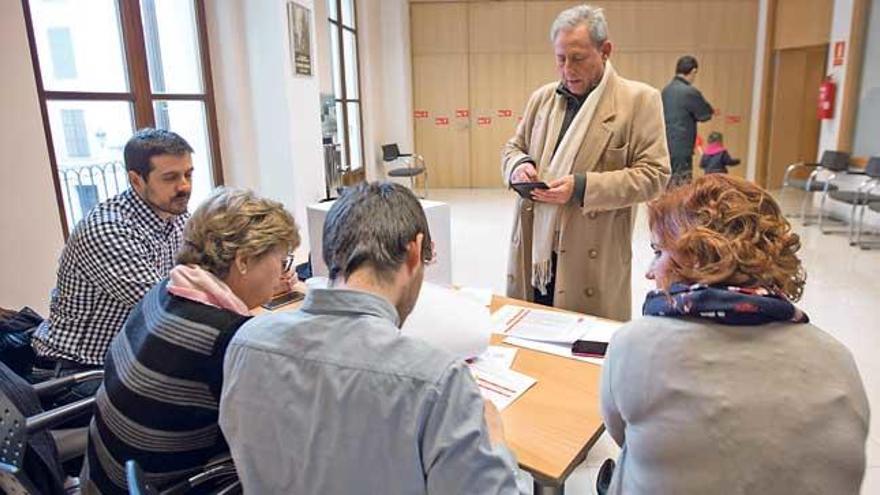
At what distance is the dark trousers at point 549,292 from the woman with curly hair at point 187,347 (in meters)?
1.09

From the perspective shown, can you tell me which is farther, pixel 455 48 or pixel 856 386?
pixel 455 48

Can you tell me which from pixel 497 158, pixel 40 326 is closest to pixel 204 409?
pixel 40 326

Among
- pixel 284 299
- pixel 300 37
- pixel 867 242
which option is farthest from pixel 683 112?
pixel 284 299

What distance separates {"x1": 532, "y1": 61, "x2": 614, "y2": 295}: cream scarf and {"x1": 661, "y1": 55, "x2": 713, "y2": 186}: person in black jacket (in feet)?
11.1

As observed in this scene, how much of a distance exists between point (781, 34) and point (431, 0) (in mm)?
4906

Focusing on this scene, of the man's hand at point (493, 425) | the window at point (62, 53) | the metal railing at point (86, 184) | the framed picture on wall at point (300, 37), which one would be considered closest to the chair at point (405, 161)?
the framed picture on wall at point (300, 37)

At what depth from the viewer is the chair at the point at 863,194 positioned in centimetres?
527

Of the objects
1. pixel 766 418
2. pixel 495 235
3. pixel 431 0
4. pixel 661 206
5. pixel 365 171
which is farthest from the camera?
pixel 431 0

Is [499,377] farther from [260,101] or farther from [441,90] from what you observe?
[441,90]

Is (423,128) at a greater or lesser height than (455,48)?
lesser

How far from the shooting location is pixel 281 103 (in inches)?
156

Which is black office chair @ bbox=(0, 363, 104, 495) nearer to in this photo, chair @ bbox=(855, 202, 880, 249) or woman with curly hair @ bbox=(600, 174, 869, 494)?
woman with curly hair @ bbox=(600, 174, 869, 494)

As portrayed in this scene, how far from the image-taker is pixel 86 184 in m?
3.03

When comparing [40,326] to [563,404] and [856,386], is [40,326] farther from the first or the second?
[856,386]
